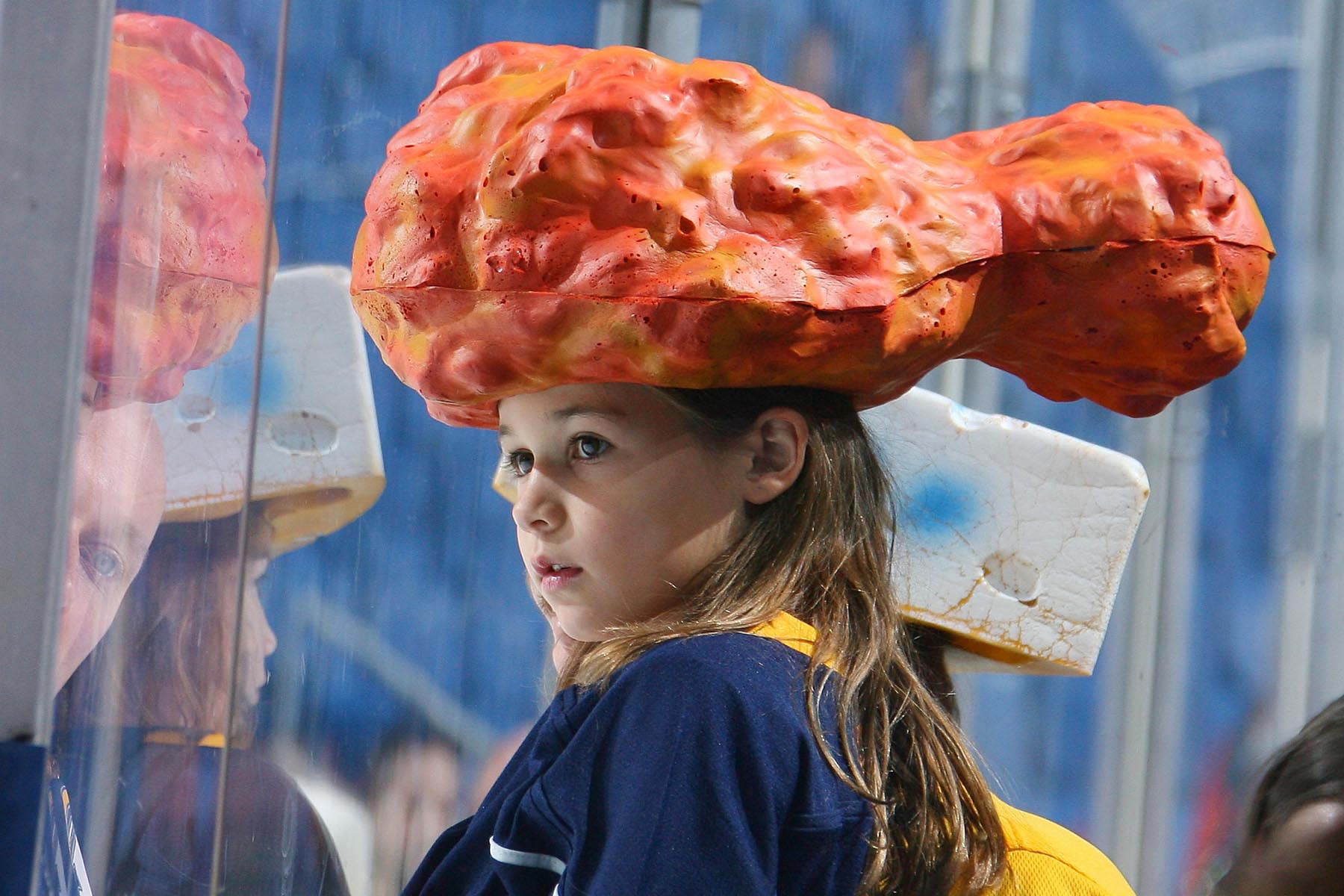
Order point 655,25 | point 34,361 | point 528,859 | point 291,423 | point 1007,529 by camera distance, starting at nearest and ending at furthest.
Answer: point 34,361 → point 528,859 → point 291,423 → point 1007,529 → point 655,25

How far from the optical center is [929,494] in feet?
2.84

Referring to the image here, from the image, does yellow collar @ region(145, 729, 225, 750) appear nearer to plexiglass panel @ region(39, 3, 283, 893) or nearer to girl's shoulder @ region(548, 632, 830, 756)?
plexiglass panel @ region(39, 3, 283, 893)

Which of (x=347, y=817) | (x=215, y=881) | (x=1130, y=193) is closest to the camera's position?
(x=215, y=881)

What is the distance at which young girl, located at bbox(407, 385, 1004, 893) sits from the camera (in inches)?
21.9

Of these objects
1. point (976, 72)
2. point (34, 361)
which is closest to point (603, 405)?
point (34, 361)

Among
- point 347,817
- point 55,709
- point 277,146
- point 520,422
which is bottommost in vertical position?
point 347,817

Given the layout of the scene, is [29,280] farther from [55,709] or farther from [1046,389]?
[1046,389]

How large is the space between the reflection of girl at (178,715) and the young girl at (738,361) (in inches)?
4.6

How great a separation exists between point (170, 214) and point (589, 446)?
215 millimetres

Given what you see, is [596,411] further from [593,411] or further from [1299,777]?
[1299,777]

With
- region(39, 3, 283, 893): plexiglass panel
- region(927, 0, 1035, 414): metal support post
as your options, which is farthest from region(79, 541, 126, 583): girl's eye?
region(927, 0, 1035, 414): metal support post

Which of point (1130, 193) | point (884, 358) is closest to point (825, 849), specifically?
point (884, 358)

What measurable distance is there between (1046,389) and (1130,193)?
114 millimetres

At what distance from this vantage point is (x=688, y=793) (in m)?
0.55
